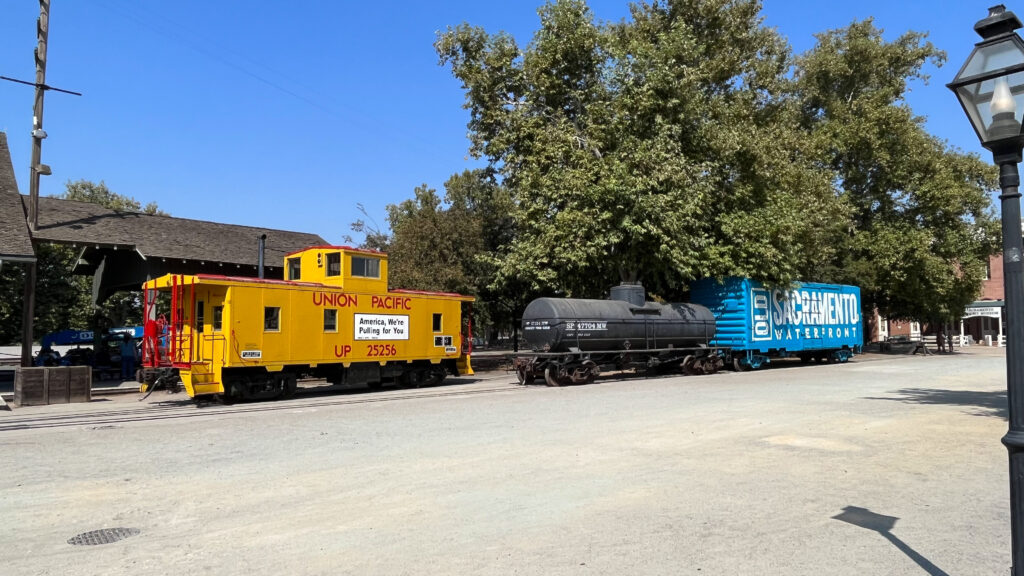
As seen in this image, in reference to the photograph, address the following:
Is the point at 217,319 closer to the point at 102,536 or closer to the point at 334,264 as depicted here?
the point at 334,264

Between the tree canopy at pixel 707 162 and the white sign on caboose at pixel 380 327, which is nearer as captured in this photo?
the white sign on caboose at pixel 380 327

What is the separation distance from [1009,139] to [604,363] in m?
19.6

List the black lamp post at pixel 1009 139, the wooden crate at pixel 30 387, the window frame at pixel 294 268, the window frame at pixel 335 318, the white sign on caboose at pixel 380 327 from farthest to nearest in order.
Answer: the window frame at pixel 294 268
the white sign on caboose at pixel 380 327
the window frame at pixel 335 318
the wooden crate at pixel 30 387
the black lamp post at pixel 1009 139

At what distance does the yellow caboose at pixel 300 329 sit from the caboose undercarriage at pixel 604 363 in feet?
9.18

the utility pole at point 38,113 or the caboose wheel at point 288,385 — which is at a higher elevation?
the utility pole at point 38,113

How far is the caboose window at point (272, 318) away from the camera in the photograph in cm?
1767

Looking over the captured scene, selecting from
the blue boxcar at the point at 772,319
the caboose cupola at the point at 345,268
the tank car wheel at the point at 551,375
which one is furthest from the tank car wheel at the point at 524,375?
the blue boxcar at the point at 772,319

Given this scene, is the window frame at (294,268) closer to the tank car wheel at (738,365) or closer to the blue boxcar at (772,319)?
the blue boxcar at (772,319)

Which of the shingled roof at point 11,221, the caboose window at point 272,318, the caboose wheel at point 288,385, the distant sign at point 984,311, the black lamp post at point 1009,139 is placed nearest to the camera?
the black lamp post at point 1009,139

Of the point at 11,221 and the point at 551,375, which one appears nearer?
the point at 11,221

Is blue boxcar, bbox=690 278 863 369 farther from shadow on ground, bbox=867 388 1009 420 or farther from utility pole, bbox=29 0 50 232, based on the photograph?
utility pole, bbox=29 0 50 232

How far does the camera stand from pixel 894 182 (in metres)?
41.8

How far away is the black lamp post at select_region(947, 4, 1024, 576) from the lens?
388 centimetres

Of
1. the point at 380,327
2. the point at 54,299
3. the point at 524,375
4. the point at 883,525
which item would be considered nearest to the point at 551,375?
the point at 524,375
